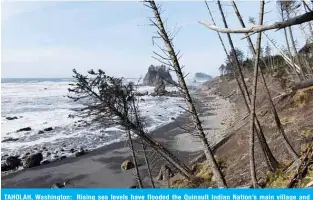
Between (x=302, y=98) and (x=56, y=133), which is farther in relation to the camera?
(x=56, y=133)

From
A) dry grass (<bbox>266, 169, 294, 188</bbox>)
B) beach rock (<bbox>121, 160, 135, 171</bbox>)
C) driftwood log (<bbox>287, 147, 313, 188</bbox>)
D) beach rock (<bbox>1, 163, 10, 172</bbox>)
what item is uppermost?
driftwood log (<bbox>287, 147, 313, 188</bbox>)

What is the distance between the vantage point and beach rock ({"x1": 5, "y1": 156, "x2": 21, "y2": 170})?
81.3 ft

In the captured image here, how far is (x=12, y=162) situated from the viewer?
82.6 feet

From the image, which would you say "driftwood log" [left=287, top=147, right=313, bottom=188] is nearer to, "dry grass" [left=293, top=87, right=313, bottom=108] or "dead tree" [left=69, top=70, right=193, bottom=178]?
"dead tree" [left=69, top=70, right=193, bottom=178]

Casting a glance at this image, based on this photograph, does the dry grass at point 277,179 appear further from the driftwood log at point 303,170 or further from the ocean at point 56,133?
the ocean at point 56,133

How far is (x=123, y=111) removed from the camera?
44.4 feet

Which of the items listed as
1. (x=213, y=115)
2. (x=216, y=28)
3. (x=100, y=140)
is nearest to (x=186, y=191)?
(x=216, y=28)

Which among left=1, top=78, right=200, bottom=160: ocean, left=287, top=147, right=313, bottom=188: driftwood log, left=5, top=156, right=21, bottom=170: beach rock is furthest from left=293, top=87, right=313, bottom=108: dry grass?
left=5, top=156, right=21, bottom=170: beach rock

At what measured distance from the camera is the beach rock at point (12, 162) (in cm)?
2478

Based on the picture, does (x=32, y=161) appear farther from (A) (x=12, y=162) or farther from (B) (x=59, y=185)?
(B) (x=59, y=185)

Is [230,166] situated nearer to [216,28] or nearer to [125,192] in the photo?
[125,192]

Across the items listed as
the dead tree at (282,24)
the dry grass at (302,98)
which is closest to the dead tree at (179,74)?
the dead tree at (282,24)

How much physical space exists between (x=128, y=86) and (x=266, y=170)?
244 inches

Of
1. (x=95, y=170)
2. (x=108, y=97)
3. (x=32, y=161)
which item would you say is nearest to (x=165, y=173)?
(x=95, y=170)
